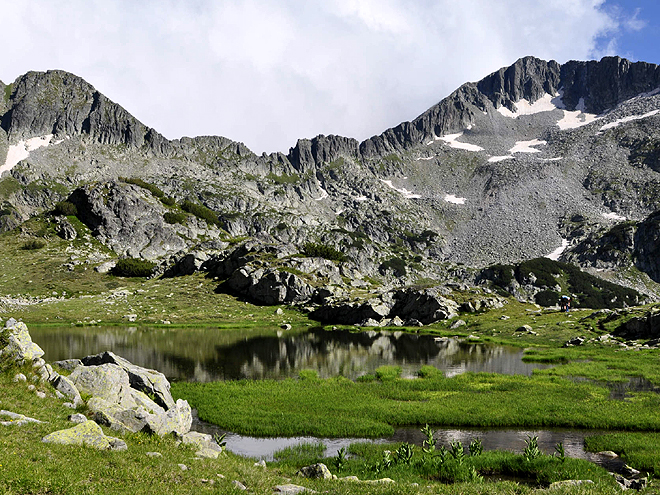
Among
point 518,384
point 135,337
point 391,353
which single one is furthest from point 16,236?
point 518,384

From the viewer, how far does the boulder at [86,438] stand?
1479cm

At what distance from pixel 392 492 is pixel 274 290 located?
453 ft

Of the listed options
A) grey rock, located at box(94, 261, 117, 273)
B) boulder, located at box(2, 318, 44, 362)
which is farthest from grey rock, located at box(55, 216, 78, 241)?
boulder, located at box(2, 318, 44, 362)

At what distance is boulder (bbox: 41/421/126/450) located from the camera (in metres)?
14.8

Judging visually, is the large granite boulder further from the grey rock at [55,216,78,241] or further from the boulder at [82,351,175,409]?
the grey rock at [55,216,78,241]

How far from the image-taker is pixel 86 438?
15.4m

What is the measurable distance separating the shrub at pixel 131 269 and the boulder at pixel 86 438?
16372 cm

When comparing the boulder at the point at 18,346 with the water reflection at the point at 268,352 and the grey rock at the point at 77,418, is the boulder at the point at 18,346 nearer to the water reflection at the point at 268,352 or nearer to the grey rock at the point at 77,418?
the grey rock at the point at 77,418

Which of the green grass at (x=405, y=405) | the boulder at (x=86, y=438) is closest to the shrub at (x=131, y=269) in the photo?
the green grass at (x=405, y=405)

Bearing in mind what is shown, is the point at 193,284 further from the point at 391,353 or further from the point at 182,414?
the point at 182,414

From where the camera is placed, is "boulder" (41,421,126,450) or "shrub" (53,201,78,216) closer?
"boulder" (41,421,126,450)

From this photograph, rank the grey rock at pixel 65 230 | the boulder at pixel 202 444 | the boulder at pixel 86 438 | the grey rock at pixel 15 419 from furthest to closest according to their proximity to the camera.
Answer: the grey rock at pixel 65 230
the boulder at pixel 202 444
the grey rock at pixel 15 419
the boulder at pixel 86 438

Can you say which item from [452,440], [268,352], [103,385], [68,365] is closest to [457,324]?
[268,352]

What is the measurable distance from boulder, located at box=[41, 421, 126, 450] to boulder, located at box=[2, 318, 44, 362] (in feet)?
27.5
